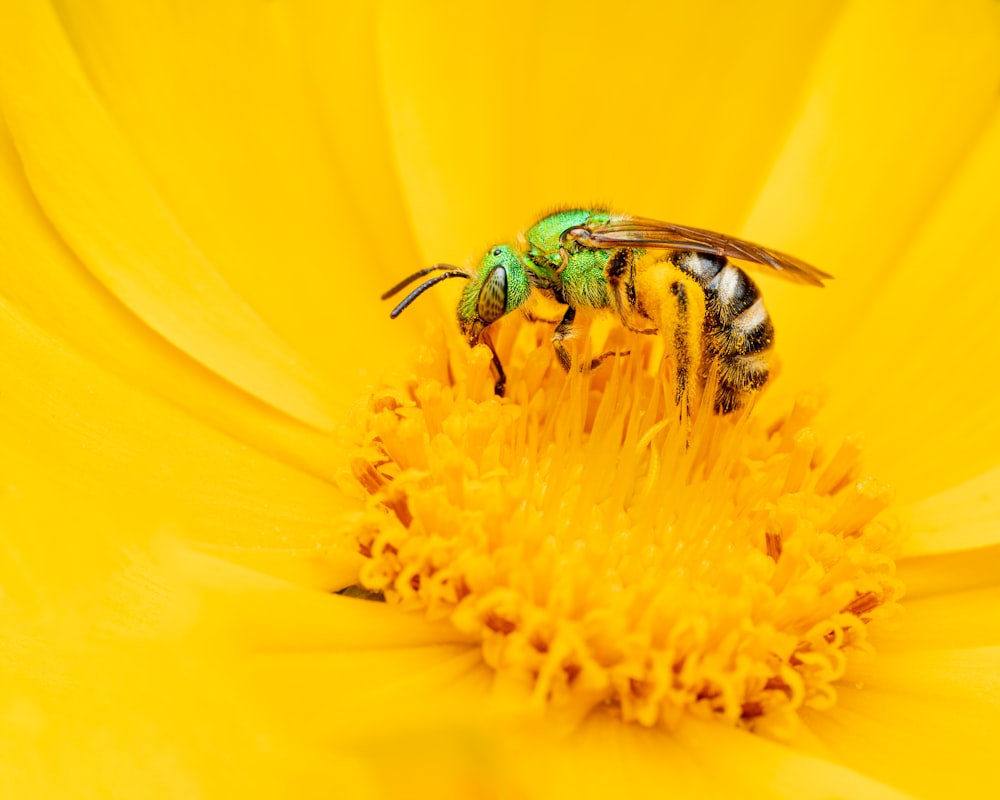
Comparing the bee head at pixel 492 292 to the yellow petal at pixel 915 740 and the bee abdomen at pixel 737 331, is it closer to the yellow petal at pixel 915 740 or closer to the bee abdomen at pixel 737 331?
the bee abdomen at pixel 737 331

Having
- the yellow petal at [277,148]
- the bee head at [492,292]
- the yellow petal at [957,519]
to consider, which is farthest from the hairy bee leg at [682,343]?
the yellow petal at [277,148]

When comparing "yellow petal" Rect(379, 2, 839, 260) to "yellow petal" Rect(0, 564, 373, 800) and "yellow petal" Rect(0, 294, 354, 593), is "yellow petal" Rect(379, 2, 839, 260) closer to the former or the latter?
"yellow petal" Rect(0, 294, 354, 593)

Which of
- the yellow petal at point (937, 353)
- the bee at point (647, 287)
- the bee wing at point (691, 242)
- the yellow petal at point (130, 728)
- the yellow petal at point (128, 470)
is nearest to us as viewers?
the yellow petal at point (130, 728)

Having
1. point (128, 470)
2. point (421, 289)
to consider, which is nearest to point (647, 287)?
point (421, 289)

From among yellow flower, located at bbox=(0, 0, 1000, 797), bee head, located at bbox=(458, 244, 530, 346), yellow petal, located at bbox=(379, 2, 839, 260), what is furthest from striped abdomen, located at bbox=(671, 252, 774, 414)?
yellow petal, located at bbox=(379, 2, 839, 260)

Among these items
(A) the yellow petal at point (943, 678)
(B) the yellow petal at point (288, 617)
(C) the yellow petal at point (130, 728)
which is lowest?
(C) the yellow petal at point (130, 728)

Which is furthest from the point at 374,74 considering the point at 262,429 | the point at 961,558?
the point at 961,558

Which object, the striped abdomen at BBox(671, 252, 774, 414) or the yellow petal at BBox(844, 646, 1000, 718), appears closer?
the yellow petal at BBox(844, 646, 1000, 718)
